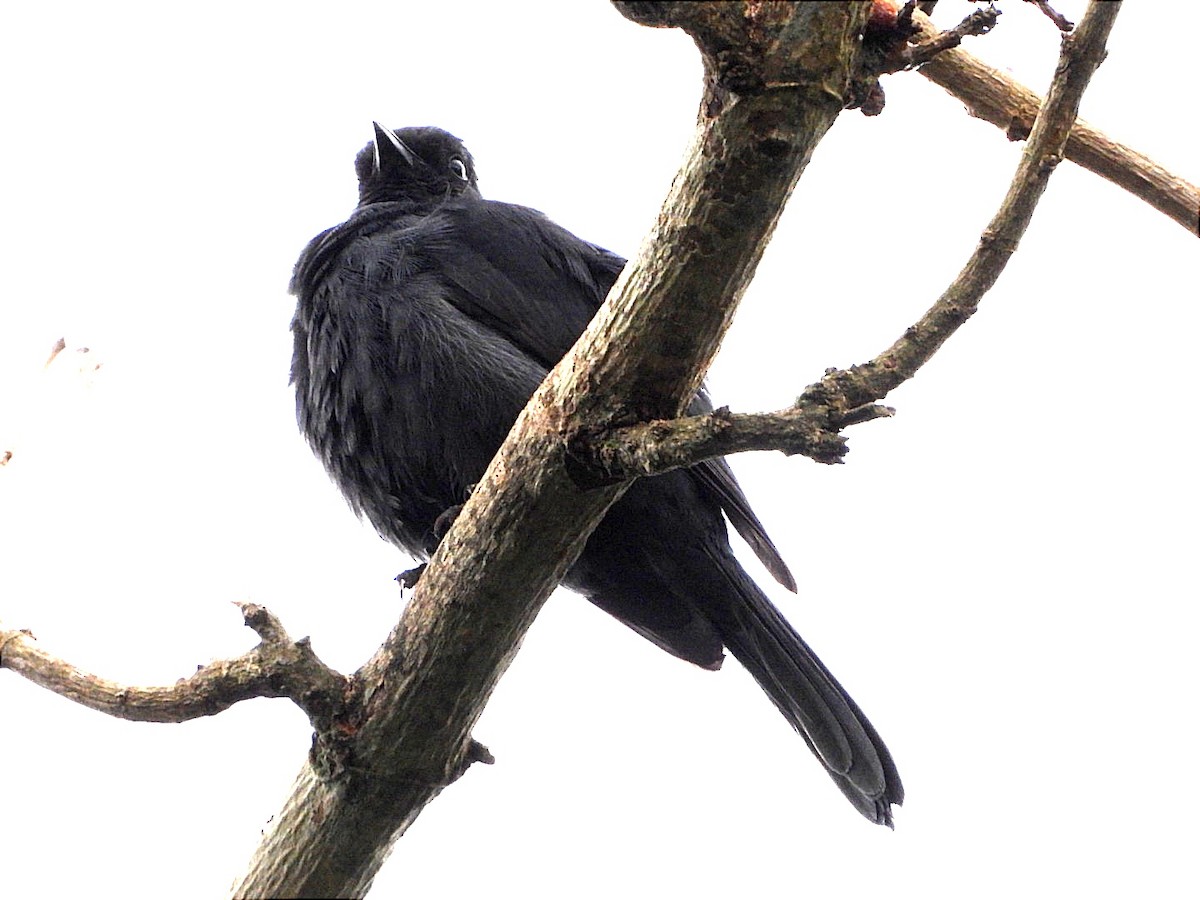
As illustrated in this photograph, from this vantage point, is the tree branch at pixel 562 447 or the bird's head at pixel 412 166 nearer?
the tree branch at pixel 562 447

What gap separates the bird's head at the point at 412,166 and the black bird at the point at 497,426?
705mm

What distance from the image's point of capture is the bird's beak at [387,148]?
163 inches

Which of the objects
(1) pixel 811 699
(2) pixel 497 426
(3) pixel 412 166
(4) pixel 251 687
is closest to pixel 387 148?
(3) pixel 412 166

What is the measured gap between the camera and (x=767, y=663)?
3.17 m

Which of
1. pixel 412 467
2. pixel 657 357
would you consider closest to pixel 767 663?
pixel 412 467

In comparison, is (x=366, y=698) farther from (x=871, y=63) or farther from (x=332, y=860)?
(x=871, y=63)

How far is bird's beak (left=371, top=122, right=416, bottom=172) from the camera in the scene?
4152 mm

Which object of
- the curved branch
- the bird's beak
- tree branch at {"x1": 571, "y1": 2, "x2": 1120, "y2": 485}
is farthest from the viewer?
the bird's beak

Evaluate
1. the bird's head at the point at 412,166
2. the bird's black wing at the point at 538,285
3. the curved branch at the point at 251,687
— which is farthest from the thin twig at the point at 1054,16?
the bird's head at the point at 412,166

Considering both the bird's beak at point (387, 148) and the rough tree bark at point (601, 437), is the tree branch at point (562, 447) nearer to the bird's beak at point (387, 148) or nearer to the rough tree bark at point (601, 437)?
the rough tree bark at point (601, 437)

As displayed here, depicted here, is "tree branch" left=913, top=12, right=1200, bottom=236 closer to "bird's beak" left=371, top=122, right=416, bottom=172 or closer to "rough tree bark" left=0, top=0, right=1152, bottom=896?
"rough tree bark" left=0, top=0, right=1152, bottom=896

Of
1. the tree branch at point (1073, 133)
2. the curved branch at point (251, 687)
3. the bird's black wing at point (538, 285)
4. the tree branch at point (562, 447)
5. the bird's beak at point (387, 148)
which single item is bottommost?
the curved branch at point (251, 687)

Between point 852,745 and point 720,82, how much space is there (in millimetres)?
1728

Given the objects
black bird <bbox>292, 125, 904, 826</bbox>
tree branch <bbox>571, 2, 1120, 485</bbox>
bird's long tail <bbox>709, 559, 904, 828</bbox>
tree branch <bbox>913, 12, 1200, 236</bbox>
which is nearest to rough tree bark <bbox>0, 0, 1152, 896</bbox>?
tree branch <bbox>571, 2, 1120, 485</bbox>
